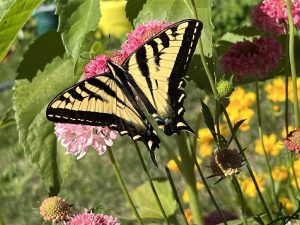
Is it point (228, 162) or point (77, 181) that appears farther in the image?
point (77, 181)

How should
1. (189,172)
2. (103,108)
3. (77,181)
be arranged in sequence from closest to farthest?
(103,108)
(189,172)
(77,181)

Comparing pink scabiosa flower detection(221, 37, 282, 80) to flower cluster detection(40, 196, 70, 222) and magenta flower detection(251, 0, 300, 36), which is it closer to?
magenta flower detection(251, 0, 300, 36)

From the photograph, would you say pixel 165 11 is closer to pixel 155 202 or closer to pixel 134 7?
pixel 134 7

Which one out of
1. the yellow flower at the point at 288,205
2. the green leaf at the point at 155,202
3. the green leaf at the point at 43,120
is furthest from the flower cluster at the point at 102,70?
the yellow flower at the point at 288,205

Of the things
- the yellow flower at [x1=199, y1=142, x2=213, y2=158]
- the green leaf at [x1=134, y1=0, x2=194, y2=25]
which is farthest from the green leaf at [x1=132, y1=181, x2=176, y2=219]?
the yellow flower at [x1=199, y1=142, x2=213, y2=158]

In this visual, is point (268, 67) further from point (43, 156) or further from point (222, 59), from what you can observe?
point (43, 156)

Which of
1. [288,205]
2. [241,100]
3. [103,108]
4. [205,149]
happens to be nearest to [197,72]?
[103,108]

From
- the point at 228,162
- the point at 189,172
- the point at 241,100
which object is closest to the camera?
the point at 228,162
